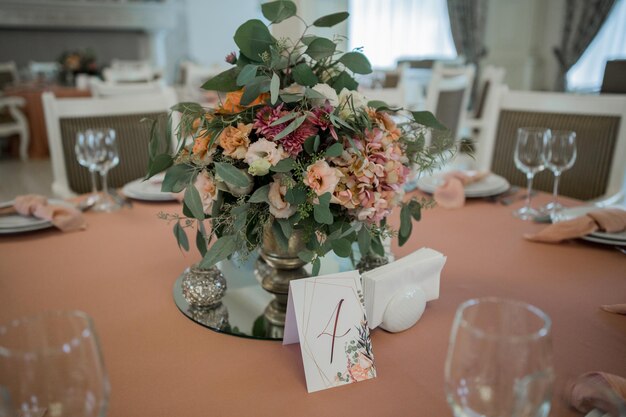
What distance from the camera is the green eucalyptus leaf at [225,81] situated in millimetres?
892

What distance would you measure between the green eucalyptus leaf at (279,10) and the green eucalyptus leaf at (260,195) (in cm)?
28

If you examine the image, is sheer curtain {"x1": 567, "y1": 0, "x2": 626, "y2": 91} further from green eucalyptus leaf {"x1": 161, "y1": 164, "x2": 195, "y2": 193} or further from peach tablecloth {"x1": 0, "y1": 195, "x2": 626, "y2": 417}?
green eucalyptus leaf {"x1": 161, "y1": 164, "x2": 195, "y2": 193}

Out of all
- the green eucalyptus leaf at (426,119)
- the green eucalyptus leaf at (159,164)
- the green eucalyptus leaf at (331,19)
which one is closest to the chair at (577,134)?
the green eucalyptus leaf at (426,119)

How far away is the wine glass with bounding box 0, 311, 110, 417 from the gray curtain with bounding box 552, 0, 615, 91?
21.2 ft

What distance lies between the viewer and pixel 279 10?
855 mm

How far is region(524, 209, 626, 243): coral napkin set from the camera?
3.81ft

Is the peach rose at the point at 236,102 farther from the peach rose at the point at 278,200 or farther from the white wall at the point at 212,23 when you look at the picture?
the white wall at the point at 212,23

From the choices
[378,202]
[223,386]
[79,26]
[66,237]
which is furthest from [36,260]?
[79,26]

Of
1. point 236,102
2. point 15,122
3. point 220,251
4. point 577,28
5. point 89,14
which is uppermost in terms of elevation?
point 89,14

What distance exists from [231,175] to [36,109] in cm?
588

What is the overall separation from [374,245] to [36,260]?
0.73m

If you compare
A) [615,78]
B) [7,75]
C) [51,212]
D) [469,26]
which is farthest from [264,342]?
[7,75]

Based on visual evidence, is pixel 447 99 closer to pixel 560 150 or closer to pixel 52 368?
pixel 560 150

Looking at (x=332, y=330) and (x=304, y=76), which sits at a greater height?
(x=304, y=76)
